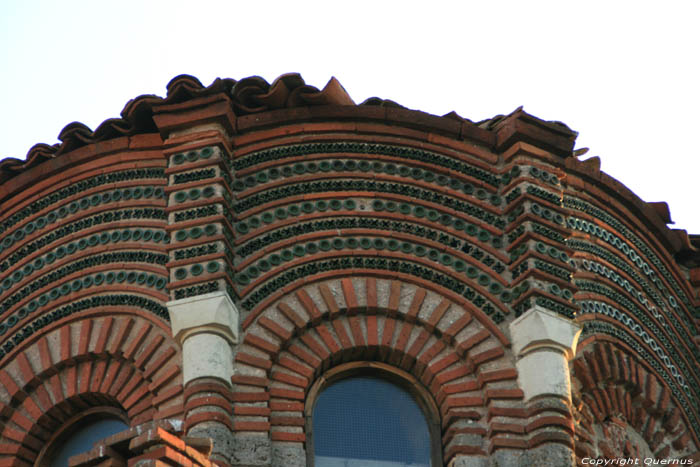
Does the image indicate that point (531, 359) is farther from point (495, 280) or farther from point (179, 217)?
point (179, 217)

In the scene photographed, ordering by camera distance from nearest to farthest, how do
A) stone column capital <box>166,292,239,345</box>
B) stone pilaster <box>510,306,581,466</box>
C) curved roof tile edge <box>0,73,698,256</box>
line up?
stone pilaster <box>510,306,581,466</box>
stone column capital <box>166,292,239,345</box>
curved roof tile edge <box>0,73,698,256</box>

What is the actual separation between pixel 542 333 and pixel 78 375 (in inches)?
160

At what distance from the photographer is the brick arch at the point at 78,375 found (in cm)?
1467

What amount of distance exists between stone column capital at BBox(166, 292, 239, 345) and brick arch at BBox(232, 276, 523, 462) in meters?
0.25

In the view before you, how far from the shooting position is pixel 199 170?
15281mm

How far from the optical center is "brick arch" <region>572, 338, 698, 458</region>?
15148 mm

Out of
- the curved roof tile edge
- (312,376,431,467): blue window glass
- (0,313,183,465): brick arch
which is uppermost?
the curved roof tile edge

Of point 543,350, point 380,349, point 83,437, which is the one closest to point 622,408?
point 543,350

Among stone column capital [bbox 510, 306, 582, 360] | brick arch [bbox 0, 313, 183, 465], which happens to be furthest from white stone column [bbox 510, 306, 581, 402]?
brick arch [bbox 0, 313, 183, 465]

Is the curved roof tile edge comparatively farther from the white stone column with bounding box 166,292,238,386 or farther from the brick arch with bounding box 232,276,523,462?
the white stone column with bounding box 166,292,238,386

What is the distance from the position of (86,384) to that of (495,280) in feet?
12.2

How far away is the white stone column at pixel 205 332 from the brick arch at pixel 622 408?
3097mm

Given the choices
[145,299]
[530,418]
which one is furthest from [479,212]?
[145,299]

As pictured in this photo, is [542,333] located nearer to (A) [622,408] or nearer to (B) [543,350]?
(B) [543,350]
